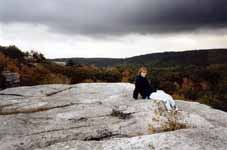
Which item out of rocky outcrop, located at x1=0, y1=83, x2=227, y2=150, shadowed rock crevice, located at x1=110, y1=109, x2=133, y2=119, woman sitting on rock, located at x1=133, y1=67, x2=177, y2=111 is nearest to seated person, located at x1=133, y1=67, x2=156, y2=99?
woman sitting on rock, located at x1=133, y1=67, x2=177, y2=111

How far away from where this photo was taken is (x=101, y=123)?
65.1 ft

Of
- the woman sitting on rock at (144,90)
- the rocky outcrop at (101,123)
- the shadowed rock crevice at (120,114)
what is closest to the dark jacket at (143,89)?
the woman sitting on rock at (144,90)

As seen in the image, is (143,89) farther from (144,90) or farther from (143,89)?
(144,90)

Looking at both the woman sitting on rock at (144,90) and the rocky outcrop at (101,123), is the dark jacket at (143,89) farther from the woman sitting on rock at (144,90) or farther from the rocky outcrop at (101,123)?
the rocky outcrop at (101,123)

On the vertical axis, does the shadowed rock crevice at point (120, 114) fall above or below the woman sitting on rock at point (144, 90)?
below

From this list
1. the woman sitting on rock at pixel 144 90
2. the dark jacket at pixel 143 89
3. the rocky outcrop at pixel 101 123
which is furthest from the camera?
the dark jacket at pixel 143 89

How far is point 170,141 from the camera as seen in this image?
14.9m

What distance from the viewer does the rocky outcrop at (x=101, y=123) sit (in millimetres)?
15203

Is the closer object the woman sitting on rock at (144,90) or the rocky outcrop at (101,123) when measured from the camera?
the rocky outcrop at (101,123)

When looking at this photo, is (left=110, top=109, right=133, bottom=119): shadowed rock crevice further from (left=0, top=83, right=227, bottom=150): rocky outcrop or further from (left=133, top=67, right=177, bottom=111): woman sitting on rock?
(left=133, top=67, right=177, bottom=111): woman sitting on rock

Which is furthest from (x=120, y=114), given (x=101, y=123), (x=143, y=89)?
(x=143, y=89)

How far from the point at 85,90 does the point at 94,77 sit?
12499 centimetres

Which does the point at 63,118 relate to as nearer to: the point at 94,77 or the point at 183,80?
the point at 94,77

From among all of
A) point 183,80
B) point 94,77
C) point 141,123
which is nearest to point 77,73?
point 94,77
